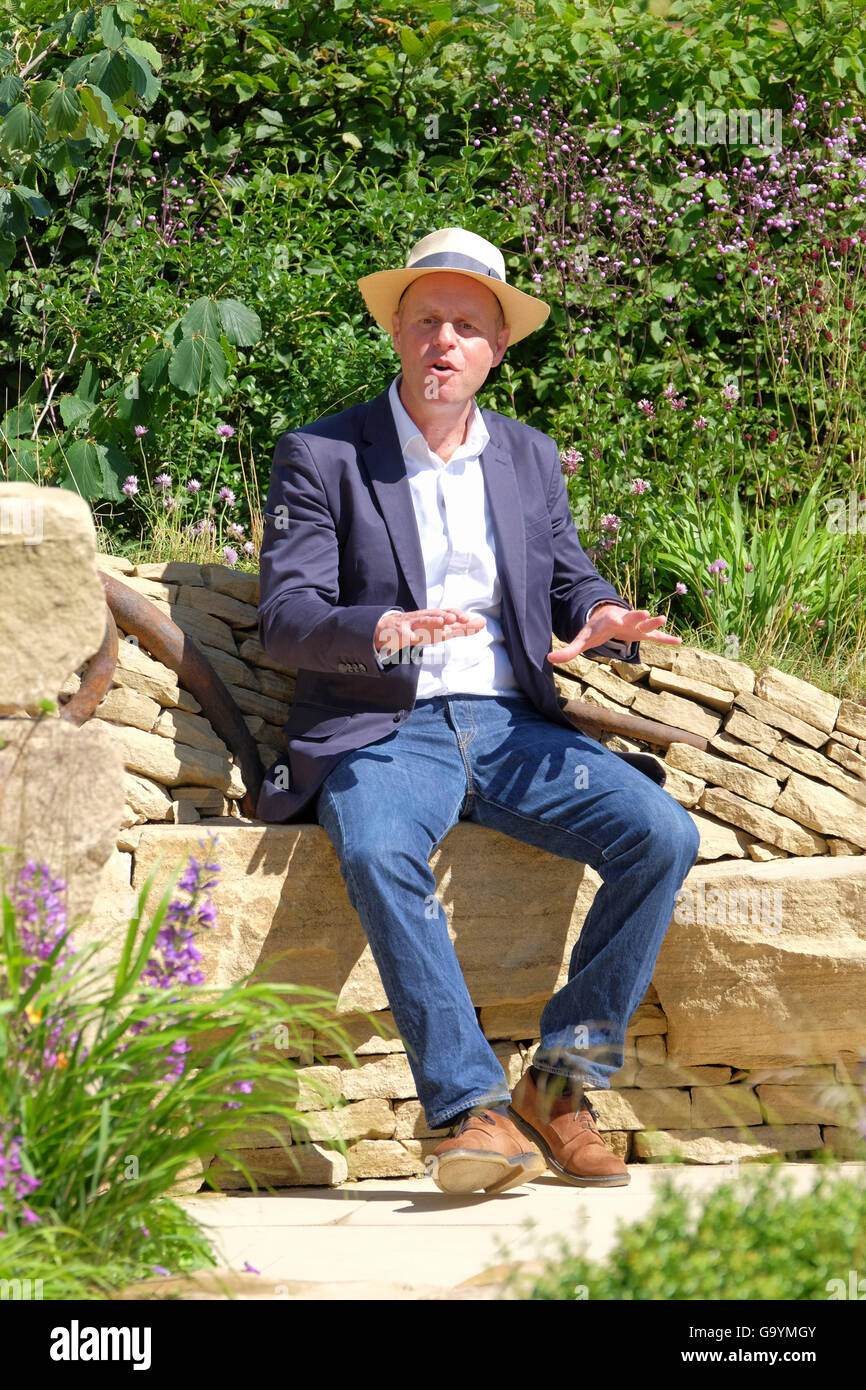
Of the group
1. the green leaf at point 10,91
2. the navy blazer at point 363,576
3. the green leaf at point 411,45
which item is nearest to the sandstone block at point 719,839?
the navy blazer at point 363,576

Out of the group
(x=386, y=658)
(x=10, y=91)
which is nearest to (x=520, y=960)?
(x=386, y=658)

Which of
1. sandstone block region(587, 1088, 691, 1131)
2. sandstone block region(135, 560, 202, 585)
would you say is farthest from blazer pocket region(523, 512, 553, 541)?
sandstone block region(587, 1088, 691, 1131)

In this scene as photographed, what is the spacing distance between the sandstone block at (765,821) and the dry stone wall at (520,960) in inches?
18.6

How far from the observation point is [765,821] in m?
3.88

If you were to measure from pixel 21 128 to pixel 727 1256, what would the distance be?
3598 millimetres

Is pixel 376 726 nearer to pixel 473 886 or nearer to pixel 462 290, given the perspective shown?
pixel 473 886

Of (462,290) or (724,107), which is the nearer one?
(462,290)

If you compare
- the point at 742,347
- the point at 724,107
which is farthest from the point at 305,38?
the point at 742,347

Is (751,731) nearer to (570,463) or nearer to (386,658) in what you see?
(570,463)

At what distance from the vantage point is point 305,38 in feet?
17.4

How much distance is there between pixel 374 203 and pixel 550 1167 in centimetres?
343

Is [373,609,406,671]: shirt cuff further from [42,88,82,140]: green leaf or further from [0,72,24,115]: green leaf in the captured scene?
[0,72,24,115]: green leaf

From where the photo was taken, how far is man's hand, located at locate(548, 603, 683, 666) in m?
3.13

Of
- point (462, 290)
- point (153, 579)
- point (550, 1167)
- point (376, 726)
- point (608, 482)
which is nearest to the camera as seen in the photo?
point (550, 1167)
